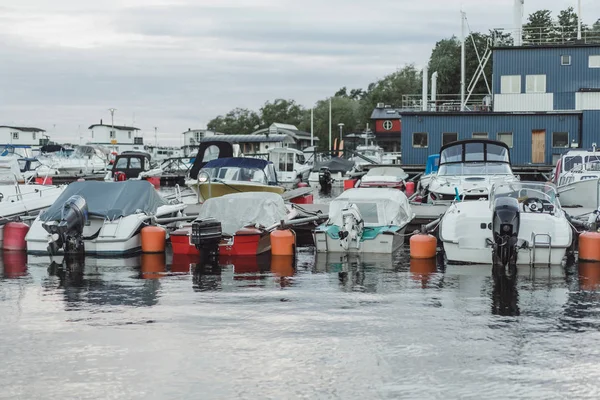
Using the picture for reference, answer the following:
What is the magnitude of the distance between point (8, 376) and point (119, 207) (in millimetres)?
12108

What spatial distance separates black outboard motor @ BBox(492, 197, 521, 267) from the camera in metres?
19.2

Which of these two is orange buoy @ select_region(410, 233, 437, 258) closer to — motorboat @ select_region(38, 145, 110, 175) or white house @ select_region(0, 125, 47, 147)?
motorboat @ select_region(38, 145, 110, 175)

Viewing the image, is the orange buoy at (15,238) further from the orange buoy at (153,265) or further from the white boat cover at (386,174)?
the white boat cover at (386,174)

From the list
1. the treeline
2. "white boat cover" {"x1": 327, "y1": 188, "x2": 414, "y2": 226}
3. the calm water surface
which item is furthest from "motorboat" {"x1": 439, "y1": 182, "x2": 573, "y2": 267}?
the treeline

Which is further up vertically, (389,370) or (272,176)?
(272,176)

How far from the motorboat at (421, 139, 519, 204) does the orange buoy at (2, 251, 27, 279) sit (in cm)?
Result: 1392

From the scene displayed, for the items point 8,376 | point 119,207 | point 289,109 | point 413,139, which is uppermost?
point 289,109

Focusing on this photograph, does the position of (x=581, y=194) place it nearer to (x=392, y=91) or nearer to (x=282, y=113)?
(x=392, y=91)

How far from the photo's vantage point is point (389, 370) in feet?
37.6

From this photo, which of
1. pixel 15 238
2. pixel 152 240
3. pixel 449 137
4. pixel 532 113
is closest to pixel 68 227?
pixel 152 240

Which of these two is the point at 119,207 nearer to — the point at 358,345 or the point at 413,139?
the point at 358,345

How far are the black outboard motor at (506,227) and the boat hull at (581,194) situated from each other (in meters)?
10.6

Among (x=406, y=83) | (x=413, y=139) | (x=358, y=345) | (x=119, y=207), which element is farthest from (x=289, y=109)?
(x=358, y=345)

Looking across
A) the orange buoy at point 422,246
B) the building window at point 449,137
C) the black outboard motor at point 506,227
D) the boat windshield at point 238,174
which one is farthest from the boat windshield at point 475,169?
the building window at point 449,137
